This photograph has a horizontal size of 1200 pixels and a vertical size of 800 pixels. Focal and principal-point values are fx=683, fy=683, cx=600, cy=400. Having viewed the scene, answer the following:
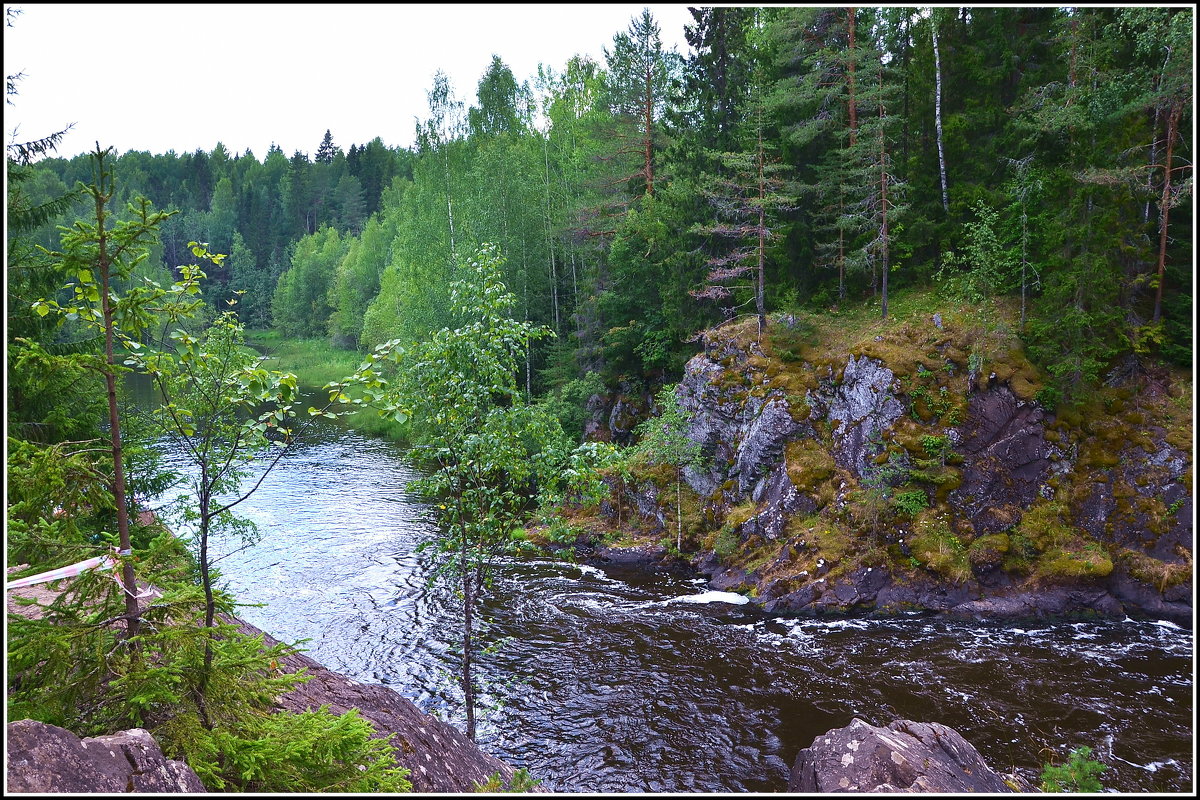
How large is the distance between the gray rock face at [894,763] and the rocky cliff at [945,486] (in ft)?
22.7

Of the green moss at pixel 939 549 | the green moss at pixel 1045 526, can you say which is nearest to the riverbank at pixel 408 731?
the green moss at pixel 939 549

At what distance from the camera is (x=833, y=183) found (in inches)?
918

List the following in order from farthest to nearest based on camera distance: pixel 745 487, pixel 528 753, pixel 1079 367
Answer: pixel 745 487 → pixel 1079 367 → pixel 528 753

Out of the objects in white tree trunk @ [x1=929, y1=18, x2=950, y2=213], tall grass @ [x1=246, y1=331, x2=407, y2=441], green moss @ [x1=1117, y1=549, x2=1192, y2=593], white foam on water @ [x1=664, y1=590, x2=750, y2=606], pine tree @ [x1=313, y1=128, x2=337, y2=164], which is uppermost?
pine tree @ [x1=313, y1=128, x2=337, y2=164]

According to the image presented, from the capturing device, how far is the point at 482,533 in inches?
372

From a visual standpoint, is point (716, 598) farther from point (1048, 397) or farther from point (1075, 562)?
point (1048, 397)

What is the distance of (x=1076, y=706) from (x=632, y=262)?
1971 centimetres

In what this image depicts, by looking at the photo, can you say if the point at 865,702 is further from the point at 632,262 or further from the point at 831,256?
the point at 632,262

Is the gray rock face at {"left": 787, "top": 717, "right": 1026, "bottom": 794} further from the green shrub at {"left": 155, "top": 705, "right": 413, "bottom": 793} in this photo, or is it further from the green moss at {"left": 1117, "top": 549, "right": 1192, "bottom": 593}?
the green moss at {"left": 1117, "top": 549, "right": 1192, "bottom": 593}

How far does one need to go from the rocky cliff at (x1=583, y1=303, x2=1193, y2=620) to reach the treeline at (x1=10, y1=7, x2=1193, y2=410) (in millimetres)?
1463

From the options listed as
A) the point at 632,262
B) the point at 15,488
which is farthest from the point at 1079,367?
the point at 15,488

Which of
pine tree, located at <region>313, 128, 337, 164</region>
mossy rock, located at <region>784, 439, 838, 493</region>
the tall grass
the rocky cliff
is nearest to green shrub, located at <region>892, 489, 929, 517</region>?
the rocky cliff

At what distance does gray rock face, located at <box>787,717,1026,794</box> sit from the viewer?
8359 mm

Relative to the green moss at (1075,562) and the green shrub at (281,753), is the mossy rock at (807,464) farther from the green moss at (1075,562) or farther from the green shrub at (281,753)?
the green shrub at (281,753)
